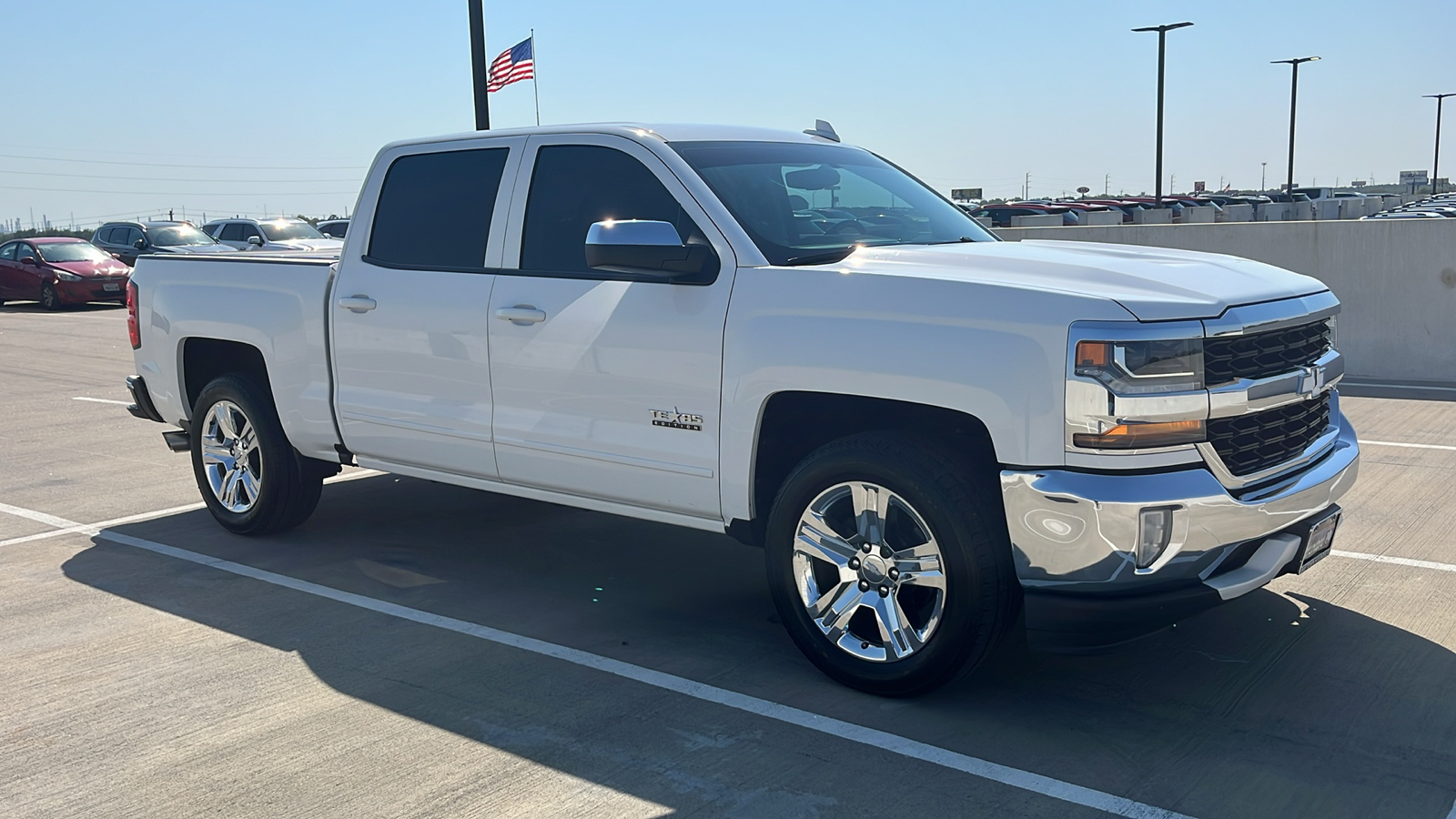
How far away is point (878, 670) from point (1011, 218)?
137 feet

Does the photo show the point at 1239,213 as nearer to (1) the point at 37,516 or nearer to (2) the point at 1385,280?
(2) the point at 1385,280

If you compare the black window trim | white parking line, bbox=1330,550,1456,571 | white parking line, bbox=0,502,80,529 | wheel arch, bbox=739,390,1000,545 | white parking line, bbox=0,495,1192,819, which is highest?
the black window trim

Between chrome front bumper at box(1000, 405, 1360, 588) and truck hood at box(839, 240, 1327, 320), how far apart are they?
0.53 m

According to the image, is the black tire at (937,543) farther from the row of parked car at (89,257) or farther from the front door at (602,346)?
the row of parked car at (89,257)

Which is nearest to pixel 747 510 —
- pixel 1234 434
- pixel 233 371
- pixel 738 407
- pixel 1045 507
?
pixel 738 407

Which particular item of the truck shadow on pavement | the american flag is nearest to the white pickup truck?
the truck shadow on pavement

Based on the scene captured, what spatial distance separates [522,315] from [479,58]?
8.79 metres

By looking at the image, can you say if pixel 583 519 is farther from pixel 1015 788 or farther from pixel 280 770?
pixel 1015 788

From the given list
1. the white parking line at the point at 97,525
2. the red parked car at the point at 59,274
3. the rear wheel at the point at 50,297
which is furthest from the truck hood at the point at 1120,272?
the rear wheel at the point at 50,297

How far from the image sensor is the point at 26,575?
6199 millimetres

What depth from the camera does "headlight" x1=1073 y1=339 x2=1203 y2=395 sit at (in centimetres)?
384

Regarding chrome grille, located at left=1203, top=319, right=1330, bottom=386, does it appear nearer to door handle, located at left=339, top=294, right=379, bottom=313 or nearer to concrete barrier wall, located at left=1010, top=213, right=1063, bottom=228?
door handle, located at left=339, top=294, right=379, bottom=313

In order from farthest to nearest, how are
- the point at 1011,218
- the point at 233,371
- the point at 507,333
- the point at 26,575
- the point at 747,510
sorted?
the point at 1011,218, the point at 233,371, the point at 26,575, the point at 507,333, the point at 747,510

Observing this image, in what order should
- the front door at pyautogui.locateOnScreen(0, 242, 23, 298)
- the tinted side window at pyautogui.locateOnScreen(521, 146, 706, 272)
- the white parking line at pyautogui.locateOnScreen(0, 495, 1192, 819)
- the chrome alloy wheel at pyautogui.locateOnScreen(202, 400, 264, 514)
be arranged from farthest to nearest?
the front door at pyautogui.locateOnScreen(0, 242, 23, 298), the chrome alloy wheel at pyautogui.locateOnScreen(202, 400, 264, 514), the tinted side window at pyautogui.locateOnScreen(521, 146, 706, 272), the white parking line at pyautogui.locateOnScreen(0, 495, 1192, 819)
